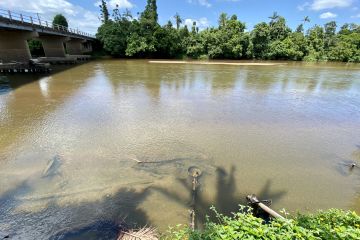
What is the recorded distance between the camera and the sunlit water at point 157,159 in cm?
395

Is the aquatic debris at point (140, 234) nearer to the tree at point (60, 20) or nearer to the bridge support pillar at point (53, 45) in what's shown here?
the bridge support pillar at point (53, 45)

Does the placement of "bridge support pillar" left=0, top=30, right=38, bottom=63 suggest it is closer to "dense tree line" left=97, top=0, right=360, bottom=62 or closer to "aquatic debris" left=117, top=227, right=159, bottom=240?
"dense tree line" left=97, top=0, right=360, bottom=62

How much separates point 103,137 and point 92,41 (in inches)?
1587

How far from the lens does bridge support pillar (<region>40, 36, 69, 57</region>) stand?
88.9ft

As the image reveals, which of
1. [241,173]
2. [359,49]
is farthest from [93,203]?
[359,49]

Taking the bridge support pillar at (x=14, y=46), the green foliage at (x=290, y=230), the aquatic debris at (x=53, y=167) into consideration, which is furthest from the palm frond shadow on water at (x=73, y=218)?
the bridge support pillar at (x=14, y=46)

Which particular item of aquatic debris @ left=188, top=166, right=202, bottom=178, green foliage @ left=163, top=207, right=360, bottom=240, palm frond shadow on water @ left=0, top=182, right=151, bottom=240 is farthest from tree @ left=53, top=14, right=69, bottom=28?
green foliage @ left=163, top=207, right=360, bottom=240

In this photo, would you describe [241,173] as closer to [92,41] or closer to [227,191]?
[227,191]

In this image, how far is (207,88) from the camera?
47.5 ft

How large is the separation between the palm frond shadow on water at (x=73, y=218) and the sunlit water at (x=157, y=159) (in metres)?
0.02

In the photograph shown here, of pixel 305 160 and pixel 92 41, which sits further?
pixel 92 41

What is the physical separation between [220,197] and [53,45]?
103ft

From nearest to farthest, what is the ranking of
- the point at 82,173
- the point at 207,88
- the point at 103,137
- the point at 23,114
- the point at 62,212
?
1. the point at 62,212
2. the point at 82,173
3. the point at 103,137
4. the point at 23,114
5. the point at 207,88

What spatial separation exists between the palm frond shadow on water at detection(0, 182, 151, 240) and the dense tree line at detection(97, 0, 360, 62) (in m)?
33.0
